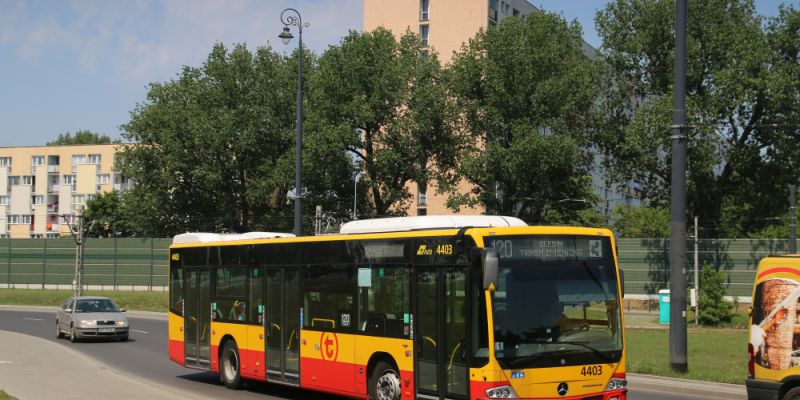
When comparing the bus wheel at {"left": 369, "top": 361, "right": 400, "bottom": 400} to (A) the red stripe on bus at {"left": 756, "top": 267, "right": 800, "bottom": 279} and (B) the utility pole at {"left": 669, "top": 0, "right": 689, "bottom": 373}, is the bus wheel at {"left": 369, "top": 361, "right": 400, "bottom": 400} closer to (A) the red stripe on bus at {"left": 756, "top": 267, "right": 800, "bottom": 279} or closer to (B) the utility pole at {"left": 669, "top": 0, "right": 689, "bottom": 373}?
(A) the red stripe on bus at {"left": 756, "top": 267, "right": 800, "bottom": 279}

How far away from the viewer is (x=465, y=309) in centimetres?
1318

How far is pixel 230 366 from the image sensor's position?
776 inches

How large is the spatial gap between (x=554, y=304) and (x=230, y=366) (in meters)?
8.80

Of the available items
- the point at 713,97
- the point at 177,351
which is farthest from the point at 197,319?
the point at 713,97

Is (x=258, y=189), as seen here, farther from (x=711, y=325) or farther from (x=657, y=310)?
(x=711, y=325)

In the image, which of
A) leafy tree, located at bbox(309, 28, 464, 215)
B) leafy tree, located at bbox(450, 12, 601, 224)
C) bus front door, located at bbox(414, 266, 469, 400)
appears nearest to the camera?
bus front door, located at bbox(414, 266, 469, 400)

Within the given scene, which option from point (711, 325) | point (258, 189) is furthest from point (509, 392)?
point (258, 189)

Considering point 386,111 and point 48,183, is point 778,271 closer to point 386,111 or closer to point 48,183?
point 386,111

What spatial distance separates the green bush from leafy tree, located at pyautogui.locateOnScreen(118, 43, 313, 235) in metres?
35.4

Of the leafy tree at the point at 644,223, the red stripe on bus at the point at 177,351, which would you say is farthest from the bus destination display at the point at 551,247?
the leafy tree at the point at 644,223

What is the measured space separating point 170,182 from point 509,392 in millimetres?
61459

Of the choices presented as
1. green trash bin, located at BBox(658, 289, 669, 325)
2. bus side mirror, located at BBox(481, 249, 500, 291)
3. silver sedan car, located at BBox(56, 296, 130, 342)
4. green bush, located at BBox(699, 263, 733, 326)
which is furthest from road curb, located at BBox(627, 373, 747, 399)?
green trash bin, located at BBox(658, 289, 669, 325)

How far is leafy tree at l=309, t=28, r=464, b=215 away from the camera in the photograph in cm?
6028

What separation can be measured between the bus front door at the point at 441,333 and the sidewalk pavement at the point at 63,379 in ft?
15.6
